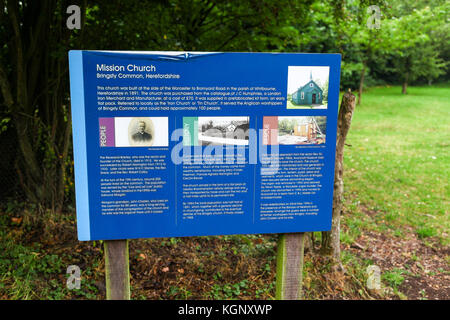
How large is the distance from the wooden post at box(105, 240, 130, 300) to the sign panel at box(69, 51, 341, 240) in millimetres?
132

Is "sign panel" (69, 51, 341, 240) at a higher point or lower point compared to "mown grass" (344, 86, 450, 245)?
higher

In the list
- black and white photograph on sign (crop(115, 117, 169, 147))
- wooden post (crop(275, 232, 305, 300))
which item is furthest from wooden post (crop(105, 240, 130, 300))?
wooden post (crop(275, 232, 305, 300))

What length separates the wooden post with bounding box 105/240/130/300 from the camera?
2936mm

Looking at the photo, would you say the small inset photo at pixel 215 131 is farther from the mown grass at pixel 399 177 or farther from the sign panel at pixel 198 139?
the mown grass at pixel 399 177

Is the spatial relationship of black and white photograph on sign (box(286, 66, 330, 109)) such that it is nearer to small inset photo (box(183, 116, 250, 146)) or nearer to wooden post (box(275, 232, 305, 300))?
small inset photo (box(183, 116, 250, 146))

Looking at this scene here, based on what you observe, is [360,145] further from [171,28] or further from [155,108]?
[155,108]

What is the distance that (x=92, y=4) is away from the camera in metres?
5.20

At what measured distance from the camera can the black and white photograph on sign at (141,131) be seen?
2.73 metres

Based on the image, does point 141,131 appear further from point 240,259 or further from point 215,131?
point 240,259

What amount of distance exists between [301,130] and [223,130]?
0.58 meters

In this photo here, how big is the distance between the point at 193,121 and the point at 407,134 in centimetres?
1293

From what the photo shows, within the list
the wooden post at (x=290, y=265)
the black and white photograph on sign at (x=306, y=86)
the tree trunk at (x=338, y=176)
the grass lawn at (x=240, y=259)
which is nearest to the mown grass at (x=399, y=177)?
the grass lawn at (x=240, y=259)

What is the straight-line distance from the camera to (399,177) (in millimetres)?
8547

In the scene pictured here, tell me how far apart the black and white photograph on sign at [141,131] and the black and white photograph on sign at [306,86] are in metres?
0.91
